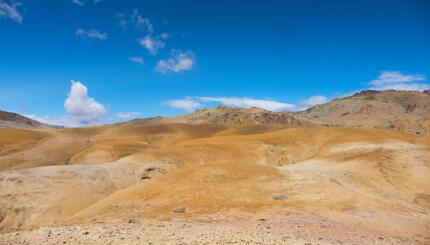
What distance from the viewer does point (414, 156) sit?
55.5 metres

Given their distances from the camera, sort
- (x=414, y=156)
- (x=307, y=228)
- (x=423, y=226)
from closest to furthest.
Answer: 1. (x=307, y=228)
2. (x=423, y=226)
3. (x=414, y=156)

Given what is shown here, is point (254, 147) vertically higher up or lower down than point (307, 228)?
higher up

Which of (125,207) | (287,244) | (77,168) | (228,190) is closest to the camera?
(287,244)

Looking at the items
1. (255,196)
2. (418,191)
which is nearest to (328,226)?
(255,196)

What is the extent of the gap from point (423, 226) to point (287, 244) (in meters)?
11.6

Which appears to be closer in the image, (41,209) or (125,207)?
(125,207)

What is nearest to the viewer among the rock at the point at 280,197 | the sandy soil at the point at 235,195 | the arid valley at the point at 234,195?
the arid valley at the point at 234,195

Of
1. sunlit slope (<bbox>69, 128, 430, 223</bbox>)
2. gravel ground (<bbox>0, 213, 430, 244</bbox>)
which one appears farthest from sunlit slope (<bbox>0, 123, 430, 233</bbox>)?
gravel ground (<bbox>0, 213, 430, 244</bbox>)

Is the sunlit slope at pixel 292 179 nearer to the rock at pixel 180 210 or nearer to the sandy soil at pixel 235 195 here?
the sandy soil at pixel 235 195

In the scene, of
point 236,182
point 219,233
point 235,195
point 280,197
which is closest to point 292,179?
point 236,182

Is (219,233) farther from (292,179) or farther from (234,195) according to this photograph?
(292,179)

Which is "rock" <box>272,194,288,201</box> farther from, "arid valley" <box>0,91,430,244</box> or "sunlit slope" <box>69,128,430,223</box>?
"sunlit slope" <box>69,128,430,223</box>

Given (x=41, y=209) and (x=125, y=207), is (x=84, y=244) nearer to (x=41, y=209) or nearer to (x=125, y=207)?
(x=125, y=207)

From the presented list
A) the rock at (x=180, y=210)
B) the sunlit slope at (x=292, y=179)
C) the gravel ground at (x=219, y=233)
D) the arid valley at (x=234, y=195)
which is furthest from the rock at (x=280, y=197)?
the rock at (x=180, y=210)
